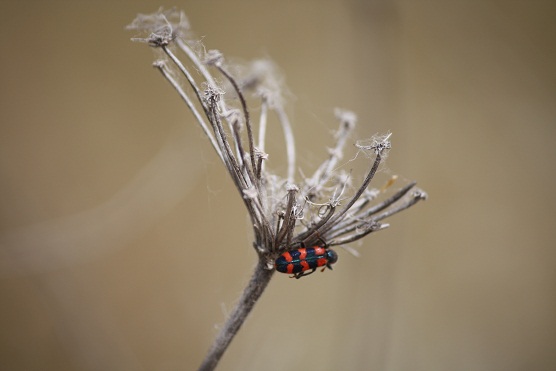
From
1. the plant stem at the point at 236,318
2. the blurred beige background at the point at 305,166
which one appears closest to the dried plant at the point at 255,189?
the plant stem at the point at 236,318

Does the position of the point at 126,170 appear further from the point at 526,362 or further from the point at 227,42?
the point at 526,362

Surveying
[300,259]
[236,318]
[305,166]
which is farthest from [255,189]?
[305,166]

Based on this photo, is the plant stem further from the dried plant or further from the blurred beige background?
the blurred beige background

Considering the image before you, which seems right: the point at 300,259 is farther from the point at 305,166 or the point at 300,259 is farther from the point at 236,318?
the point at 305,166

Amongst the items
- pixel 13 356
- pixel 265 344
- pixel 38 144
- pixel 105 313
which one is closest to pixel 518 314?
pixel 265 344

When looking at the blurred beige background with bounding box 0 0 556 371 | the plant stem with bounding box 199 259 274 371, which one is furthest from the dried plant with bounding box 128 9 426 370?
the blurred beige background with bounding box 0 0 556 371
